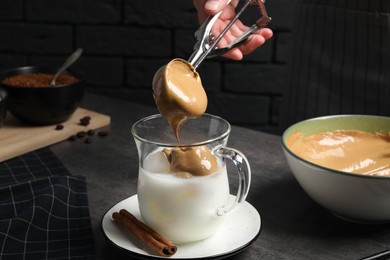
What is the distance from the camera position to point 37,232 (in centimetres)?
96

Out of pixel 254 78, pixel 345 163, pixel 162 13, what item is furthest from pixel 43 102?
pixel 254 78

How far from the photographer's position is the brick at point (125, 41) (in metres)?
2.19

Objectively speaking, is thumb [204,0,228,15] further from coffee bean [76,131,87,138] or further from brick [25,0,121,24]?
brick [25,0,121,24]

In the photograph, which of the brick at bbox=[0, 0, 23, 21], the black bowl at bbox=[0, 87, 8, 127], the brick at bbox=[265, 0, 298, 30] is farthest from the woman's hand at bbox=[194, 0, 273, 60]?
the brick at bbox=[0, 0, 23, 21]

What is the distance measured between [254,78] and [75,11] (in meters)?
0.67

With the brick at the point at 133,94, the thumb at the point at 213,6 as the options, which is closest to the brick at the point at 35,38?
the brick at the point at 133,94

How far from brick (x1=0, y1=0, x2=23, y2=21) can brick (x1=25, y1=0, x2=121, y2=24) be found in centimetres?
3

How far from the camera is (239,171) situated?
88 centimetres

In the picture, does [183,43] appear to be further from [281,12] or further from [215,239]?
[215,239]

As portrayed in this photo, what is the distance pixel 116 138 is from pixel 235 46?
402mm

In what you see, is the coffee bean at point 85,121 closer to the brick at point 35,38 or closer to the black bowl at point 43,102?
the black bowl at point 43,102

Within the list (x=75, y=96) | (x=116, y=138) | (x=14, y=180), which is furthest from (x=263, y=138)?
(x=14, y=180)

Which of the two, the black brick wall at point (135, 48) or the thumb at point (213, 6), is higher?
the thumb at point (213, 6)

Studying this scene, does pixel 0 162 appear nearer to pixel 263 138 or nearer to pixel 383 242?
pixel 263 138
